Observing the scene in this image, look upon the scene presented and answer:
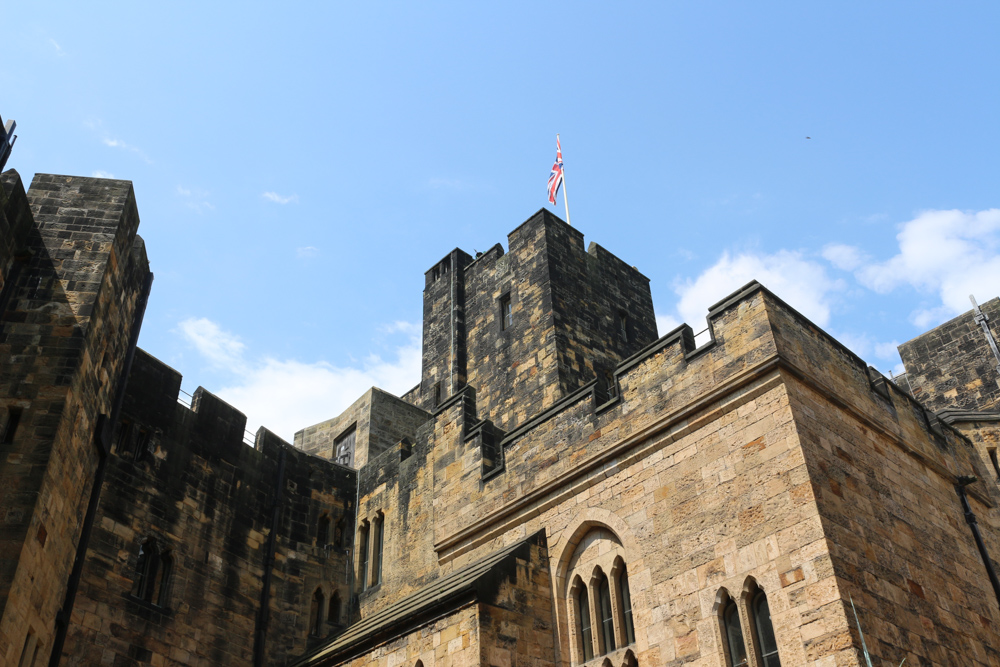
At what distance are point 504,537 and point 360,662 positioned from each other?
9.45 ft

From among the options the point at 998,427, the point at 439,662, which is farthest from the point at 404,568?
the point at 998,427

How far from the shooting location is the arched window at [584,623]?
12.1 metres

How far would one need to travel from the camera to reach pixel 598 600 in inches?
484

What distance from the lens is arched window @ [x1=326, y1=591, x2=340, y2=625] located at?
1712 centimetres

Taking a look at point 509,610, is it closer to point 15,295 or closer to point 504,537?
point 504,537

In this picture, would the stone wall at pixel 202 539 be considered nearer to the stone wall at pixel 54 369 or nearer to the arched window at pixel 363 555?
the arched window at pixel 363 555

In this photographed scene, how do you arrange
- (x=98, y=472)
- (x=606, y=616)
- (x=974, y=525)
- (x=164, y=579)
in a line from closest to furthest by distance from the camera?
(x=606, y=616) → (x=974, y=525) → (x=98, y=472) → (x=164, y=579)

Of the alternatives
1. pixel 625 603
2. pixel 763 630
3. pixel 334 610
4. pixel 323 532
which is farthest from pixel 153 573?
pixel 763 630

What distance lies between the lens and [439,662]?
11.6m

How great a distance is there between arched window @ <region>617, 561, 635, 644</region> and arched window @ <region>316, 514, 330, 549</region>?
7883mm

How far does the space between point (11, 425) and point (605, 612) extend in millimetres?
8523

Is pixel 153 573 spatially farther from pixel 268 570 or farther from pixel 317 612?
pixel 317 612

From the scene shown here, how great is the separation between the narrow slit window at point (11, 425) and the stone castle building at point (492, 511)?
4 centimetres

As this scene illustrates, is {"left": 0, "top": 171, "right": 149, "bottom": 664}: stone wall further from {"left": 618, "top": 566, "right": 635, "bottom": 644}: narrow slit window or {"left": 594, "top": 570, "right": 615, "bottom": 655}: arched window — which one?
{"left": 618, "top": 566, "right": 635, "bottom": 644}: narrow slit window
